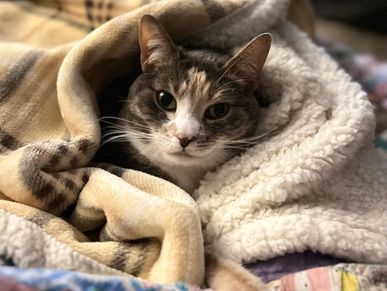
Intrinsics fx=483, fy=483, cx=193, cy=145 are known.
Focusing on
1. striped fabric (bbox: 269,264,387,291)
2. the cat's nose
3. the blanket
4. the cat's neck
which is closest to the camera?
the blanket

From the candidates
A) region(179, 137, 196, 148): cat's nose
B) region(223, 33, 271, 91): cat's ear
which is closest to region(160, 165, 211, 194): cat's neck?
region(179, 137, 196, 148): cat's nose

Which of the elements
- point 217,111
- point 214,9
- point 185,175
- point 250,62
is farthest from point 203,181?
point 214,9

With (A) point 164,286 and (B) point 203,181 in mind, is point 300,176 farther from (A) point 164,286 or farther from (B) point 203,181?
(A) point 164,286

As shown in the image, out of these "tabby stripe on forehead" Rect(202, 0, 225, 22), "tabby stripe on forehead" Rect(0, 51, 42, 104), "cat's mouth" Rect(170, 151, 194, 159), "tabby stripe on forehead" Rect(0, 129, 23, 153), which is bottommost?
"tabby stripe on forehead" Rect(0, 129, 23, 153)

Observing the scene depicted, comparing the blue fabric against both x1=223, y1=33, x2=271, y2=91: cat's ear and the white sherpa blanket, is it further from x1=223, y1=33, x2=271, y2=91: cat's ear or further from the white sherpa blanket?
x1=223, y1=33, x2=271, y2=91: cat's ear

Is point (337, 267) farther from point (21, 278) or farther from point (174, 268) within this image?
point (21, 278)

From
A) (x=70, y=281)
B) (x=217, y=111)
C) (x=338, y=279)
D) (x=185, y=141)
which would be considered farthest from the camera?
(x=217, y=111)

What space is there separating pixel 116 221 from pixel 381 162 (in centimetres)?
64

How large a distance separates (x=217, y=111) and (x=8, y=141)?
452 mm

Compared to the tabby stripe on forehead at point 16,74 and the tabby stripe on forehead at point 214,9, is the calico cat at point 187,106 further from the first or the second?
the tabby stripe on forehead at point 16,74

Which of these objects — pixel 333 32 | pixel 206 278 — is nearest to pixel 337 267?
pixel 206 278

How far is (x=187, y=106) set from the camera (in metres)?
1.02

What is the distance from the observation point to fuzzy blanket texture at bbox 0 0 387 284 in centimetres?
85

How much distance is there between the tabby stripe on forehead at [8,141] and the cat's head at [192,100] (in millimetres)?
240
